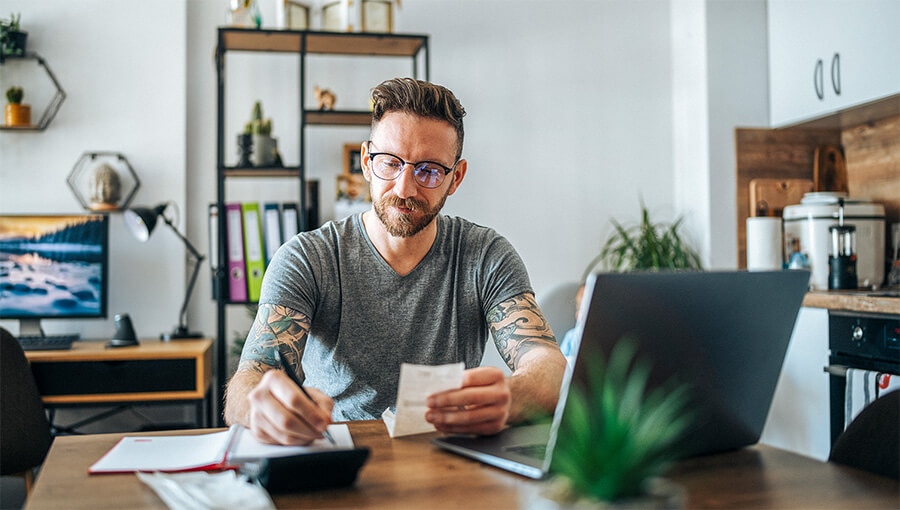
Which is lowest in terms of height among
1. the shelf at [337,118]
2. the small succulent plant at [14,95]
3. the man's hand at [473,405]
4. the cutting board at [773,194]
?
the man's hand at [473,405]

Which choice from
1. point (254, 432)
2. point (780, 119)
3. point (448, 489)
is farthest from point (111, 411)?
point (780, 119)

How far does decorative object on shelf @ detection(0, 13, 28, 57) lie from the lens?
3033 millimetres

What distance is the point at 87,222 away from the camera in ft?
10.0

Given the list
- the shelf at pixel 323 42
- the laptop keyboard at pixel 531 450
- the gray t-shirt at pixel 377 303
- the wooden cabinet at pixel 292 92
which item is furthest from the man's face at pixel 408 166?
the shelf at pixel 323 42

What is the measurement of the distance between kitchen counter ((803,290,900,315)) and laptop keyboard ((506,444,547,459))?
5.54ft

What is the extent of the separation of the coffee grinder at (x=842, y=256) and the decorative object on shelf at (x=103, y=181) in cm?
277

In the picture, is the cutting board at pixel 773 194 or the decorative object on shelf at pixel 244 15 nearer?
the decorative object on shelf at pixel 244 15

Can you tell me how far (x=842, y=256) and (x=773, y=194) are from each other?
60cm

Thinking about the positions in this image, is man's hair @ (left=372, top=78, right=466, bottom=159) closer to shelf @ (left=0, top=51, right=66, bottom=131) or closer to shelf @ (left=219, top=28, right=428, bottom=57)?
shelf @ (left=219, top=28, right=428, bottom=57)

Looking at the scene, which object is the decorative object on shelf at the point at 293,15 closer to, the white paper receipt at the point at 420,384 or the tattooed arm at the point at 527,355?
the tattooed arm at the point at 527,355

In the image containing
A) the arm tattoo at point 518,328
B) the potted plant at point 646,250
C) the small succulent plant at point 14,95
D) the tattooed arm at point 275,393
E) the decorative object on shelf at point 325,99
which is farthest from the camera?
the potted plant at point 646,250

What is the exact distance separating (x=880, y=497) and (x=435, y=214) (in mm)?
1036

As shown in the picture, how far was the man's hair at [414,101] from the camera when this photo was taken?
1679mm

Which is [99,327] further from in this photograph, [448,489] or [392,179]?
[448,489]
